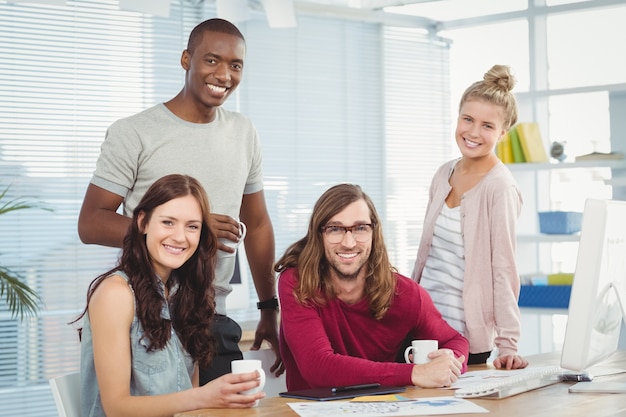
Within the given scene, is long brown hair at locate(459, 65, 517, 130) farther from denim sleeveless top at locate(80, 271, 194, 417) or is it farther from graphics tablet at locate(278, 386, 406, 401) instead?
denim sleeveless top at locate(80, 271, 194, 417)

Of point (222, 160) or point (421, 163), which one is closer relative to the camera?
point (222, 160)

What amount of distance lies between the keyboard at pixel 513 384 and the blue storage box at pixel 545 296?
108 inches

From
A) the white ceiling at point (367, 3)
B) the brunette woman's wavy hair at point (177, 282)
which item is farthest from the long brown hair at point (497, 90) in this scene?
the white ceiling at point (367, 3)

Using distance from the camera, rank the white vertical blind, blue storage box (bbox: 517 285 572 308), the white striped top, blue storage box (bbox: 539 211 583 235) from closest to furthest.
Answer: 1. the white striped top
2. the white vertical blind
3. blue storage box (bbox: 517 285 572 308)
4. blue storage box (bbox: 539 211 583 235)

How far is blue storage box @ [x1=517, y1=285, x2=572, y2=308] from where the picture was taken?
5.18 m

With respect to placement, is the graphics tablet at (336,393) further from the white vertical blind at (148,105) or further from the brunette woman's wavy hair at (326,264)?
the white vertical blind at (148,105)

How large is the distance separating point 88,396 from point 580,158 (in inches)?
150

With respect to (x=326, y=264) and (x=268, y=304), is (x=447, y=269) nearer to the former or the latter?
(x=326, y=264)

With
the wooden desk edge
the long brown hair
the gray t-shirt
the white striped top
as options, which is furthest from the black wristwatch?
the long brown hair

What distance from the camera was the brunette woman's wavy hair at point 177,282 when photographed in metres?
2.18

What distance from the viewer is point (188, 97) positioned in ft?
8.78

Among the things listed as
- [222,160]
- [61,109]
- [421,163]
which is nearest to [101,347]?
[222,160]

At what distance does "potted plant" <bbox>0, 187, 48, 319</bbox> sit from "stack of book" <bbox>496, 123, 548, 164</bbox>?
2.78 meters

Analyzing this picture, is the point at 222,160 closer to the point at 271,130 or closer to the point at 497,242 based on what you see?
the point at 497,242
